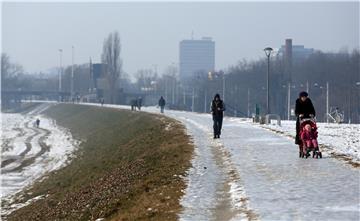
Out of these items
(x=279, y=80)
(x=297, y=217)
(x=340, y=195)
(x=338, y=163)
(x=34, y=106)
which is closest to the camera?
(x=297, y=217)

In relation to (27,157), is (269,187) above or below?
above

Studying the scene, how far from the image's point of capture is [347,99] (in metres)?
76.1

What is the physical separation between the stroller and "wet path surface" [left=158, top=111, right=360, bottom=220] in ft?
1.22

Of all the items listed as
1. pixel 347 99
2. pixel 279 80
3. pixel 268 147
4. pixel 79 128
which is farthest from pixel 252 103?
pixel 268 147

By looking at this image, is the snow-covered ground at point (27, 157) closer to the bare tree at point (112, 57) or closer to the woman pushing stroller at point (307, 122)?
the woman pushing stroller at point (307, 122)

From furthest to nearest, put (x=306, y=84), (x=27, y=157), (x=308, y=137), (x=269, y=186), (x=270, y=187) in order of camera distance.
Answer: (x=306, y=84) → (x=27, y=157) → (x=308, y=137) → (x=269, y=186) → (x=270, y=187)

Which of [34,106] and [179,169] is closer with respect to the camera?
[179,169]

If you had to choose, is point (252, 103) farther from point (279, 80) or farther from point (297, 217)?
point (297, 217)

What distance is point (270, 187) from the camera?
12.3 metres

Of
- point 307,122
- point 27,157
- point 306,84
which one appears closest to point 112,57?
point 306,84

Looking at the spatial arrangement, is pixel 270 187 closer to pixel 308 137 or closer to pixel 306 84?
pixel 308 137

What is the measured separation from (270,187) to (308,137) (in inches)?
158

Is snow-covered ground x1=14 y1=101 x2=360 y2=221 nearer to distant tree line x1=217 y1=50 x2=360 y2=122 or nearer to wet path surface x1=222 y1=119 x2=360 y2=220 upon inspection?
wet path surface x1=222 y1=119 x2=360 y2=220

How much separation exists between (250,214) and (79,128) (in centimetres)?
6511
